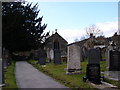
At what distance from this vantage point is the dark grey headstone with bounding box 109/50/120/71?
1248cm

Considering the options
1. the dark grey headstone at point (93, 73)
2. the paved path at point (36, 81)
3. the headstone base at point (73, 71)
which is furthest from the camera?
the headstone base at point (73, 71)

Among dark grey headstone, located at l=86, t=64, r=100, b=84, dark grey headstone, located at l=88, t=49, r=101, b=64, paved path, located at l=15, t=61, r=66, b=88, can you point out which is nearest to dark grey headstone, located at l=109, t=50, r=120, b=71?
dark grey headstone, located at l=88, t=49, r=101, b=64

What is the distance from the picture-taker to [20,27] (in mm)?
39156

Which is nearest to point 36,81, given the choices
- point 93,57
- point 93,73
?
point 93,73

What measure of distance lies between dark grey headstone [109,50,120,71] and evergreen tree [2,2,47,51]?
2450 cm

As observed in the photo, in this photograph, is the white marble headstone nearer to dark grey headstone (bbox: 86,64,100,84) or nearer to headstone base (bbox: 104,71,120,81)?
headstone base (bbox: 104,71,120,81)

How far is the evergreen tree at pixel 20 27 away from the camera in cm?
3575

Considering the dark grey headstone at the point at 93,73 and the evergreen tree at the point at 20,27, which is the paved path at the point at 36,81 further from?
the evergreen tree at the point at 20,27

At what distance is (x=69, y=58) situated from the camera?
14422mm

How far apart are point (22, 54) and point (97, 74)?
147 feet

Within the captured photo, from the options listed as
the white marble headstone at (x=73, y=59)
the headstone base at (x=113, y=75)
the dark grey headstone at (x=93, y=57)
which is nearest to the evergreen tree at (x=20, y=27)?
the white marble headstone at (x=73, y=59)

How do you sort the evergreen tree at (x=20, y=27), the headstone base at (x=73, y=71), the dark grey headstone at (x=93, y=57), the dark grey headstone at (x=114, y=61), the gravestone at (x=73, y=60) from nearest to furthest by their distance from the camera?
the dark grey headstone at (x=114, y=61)
the dark grey headstone at (x=93, y=57)
the headstone base at (x=73, y=71)
the gravestone at (x=73, y=60)
the evergreen tree at (x=20, y=27)

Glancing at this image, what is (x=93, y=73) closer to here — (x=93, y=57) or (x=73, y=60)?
(x=93, y=57)

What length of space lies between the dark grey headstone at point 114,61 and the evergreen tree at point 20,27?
80.4 feet
